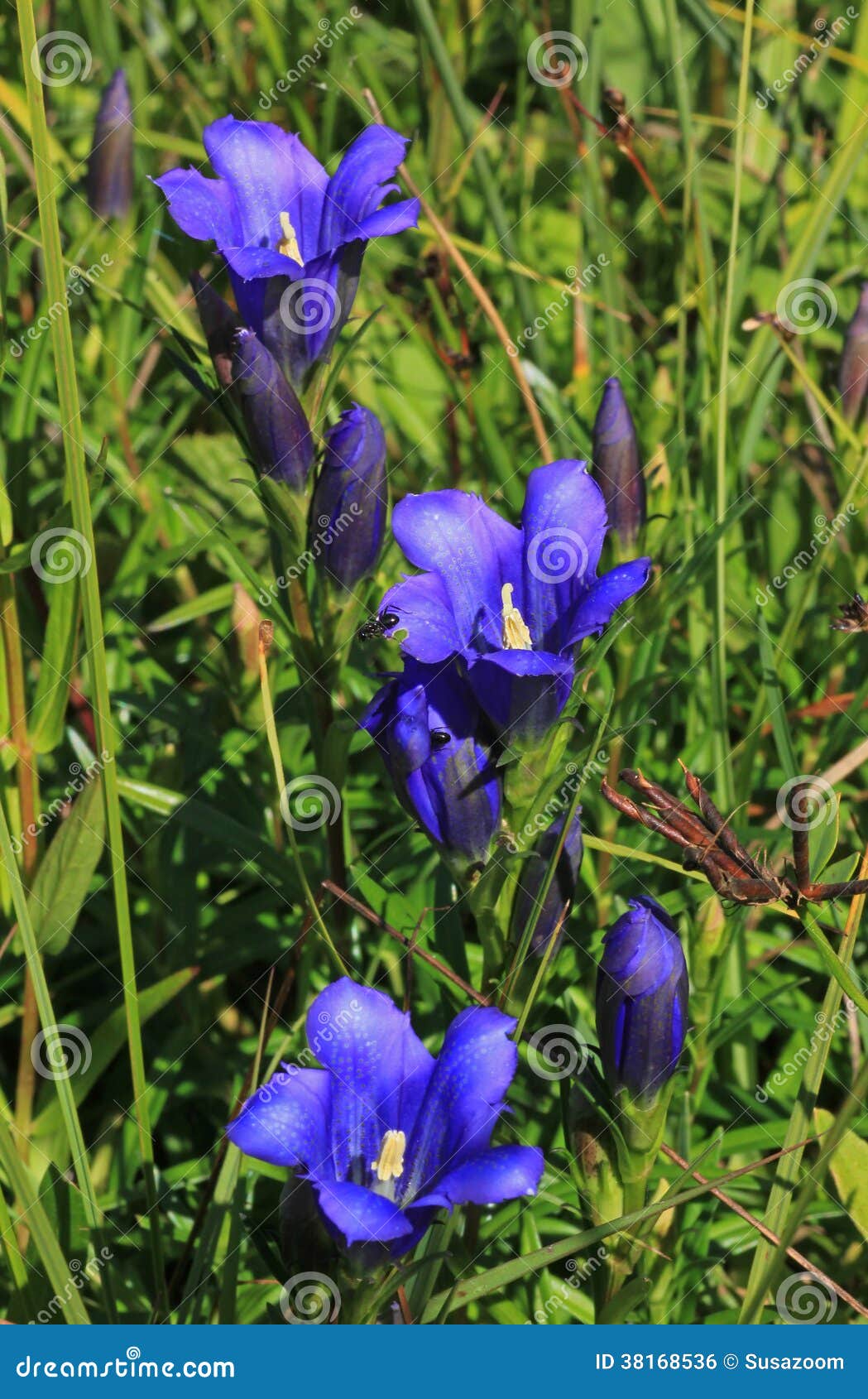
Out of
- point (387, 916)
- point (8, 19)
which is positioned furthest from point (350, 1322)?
point (8, 19)

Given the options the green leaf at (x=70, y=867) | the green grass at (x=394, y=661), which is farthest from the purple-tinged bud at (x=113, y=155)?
the green leaf at (x=70, y=867)

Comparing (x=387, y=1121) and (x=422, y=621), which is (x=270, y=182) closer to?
(x=422, y=621)

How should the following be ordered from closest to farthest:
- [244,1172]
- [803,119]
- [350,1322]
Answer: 1. [350,1322]
2. [244,1172]
3. [803,119]

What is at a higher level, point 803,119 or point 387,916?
point 803,119

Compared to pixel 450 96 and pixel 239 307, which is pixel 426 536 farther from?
pixel 450 96

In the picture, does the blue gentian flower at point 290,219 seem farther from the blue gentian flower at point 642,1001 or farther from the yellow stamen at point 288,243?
the blue gentian flower at point 642,1001

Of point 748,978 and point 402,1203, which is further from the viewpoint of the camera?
point 748,978

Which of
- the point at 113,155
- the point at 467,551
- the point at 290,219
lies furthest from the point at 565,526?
the point at 113,155
